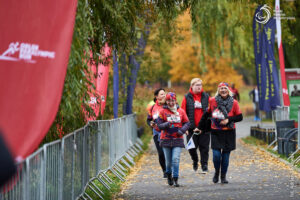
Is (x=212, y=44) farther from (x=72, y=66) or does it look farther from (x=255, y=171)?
(x=72, y=66)

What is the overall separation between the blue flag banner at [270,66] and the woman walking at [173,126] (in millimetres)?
7836

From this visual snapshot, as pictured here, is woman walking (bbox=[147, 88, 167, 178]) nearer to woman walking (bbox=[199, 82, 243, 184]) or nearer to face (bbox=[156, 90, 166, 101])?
face (bbox=[156, 90, 166, 101])

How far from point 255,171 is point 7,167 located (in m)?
11.6

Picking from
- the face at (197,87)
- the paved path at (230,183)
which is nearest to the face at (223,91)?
the face at (197,87)

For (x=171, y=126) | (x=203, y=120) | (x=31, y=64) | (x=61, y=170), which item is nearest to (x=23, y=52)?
(x=31, y=64)

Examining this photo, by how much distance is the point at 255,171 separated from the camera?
1420 cm

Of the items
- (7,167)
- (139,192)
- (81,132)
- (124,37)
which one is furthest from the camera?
(139,192)

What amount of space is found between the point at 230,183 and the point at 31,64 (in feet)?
22.4

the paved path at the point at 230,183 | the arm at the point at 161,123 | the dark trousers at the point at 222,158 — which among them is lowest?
the paved path at the point at 230,183

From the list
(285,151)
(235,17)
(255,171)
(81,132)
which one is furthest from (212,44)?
(81,132)

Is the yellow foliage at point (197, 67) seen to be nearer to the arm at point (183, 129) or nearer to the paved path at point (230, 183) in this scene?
the paved path at point (230, 183)

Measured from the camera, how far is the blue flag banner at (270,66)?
61.9 ft

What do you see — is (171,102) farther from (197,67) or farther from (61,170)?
(197,67)

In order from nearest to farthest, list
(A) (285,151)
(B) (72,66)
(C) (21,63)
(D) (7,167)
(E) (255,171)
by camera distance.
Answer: (D) (7,167) < (C) (21,63) < (B) (72,66) < (E) (255,171) < (A) (285,151)
